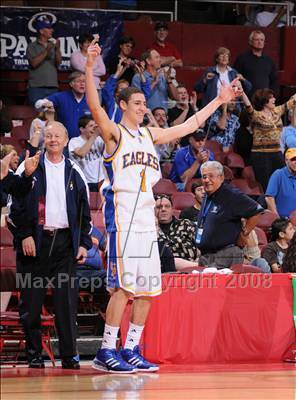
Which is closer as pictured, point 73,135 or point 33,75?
point 73,135

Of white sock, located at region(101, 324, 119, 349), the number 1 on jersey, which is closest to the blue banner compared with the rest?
the number 1 on jersey

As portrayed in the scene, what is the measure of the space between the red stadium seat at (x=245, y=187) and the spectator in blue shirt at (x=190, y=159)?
54 cm

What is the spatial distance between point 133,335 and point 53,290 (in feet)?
2.39

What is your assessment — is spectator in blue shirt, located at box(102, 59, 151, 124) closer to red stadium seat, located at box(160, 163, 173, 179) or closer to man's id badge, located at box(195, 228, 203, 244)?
red stadium seat, located at box(160, 163, 173, 179)

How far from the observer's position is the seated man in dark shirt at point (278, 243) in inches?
382

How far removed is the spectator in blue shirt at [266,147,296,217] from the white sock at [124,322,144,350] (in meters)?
4.30

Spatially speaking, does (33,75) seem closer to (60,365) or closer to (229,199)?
(229,199)

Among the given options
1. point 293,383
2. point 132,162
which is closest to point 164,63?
point 132,162

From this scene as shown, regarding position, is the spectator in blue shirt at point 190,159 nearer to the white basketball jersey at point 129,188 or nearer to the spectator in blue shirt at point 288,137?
the spectator in blue shirt at point 288,137

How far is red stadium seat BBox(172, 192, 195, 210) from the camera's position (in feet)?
36.8

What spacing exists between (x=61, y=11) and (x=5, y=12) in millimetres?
847

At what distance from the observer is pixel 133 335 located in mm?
7598

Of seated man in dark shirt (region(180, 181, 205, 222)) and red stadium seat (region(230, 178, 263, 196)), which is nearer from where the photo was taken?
seated man in dark shirt (region(180, 181, 205, 222))

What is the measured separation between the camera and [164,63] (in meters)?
14.2
